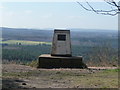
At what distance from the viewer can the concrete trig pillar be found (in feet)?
51.1

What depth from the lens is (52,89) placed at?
7.93m

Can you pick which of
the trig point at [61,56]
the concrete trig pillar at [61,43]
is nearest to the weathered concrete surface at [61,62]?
the trig point at [61,56]

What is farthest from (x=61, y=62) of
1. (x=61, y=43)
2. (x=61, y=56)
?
(x=61, y=43)

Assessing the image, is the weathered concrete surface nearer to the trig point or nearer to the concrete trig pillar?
the trig point

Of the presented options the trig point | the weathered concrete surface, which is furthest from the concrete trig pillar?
the weathered concrete surface

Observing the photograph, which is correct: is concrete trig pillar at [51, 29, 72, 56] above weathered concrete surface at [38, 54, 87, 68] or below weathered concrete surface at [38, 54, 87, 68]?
above

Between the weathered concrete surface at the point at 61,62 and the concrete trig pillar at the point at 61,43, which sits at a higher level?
the concrete trig pillar at the point at 61,43

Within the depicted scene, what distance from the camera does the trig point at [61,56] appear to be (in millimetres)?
14719

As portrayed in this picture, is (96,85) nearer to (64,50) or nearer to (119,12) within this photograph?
(119,12)

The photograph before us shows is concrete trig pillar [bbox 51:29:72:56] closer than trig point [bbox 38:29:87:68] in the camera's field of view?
No

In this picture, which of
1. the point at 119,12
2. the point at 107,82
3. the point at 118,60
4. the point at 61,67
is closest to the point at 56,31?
the point at 61,67

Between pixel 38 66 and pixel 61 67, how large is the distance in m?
0.98

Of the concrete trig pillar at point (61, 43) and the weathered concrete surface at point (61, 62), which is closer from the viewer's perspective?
the weathered concrete surface at point (61, 62)

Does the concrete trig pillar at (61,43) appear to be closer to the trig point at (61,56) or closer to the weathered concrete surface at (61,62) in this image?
the trig point at (61,56)
